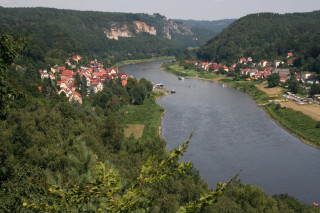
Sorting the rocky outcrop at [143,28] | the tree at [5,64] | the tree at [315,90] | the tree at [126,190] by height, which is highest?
the rocky outcrop at [143,28]

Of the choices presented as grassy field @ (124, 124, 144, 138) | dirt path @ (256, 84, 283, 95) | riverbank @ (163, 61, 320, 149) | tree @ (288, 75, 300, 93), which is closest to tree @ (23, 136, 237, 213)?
grassy field @ (124, 124, 144, 138)

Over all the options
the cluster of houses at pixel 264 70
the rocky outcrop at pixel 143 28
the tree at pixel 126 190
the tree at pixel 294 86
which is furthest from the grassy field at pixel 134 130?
the rocky outcrop at pixel 143 28

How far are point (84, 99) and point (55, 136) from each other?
16494mm

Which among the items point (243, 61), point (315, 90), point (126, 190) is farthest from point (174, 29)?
point (126, 190)

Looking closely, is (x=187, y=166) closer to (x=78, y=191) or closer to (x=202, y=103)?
(x=78, y=191)

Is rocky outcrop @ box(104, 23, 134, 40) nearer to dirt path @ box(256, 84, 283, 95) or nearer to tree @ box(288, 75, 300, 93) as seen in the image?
dirt path @ box(256, 84, 283, 95)

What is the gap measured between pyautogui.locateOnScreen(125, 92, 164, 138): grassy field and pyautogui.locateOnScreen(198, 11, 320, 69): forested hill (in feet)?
88.6

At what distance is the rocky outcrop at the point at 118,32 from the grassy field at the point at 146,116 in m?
72.4

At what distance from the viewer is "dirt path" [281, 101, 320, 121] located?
84.5 ft

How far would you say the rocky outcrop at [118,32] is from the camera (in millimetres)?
99488

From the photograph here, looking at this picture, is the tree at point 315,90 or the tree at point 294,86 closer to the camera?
the tree at point 315,90

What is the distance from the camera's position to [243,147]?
19062 mm

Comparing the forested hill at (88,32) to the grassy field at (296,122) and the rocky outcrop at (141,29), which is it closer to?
the rocky outcrop at (141,29)

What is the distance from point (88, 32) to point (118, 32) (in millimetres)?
15875
